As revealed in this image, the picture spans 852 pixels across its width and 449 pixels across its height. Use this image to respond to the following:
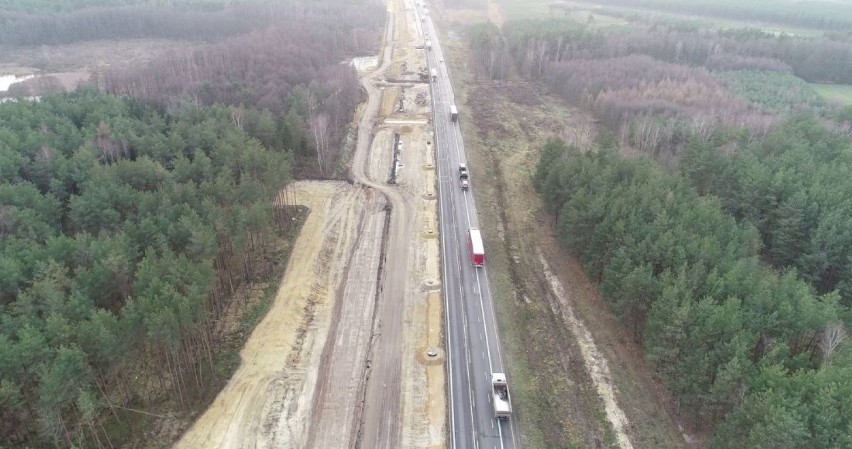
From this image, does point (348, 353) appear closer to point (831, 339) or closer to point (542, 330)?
point (542, 330)

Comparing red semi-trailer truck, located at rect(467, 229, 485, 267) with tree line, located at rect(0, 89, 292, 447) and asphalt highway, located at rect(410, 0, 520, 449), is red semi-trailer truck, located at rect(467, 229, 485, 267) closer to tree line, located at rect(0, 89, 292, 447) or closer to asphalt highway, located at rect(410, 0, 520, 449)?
asphalt highway, located at rect(410, 0, 520, 449)

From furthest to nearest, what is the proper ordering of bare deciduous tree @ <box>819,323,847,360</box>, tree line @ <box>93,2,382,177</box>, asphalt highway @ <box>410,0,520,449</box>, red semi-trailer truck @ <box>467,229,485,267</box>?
tree line @ <box>93,2,382,177</box>
red semi-trailer truck @ <box>467,229,485,267</box>
asphalt highway @ <box>410,0,520,449</box>
bare deciduous tree @ <box>819,323,847,360</box>

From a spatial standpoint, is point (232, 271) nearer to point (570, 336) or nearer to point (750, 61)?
point (570, 336)

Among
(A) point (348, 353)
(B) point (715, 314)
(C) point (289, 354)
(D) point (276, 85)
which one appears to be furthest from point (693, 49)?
(C) point (289, 354)

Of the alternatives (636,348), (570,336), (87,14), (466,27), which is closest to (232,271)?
(570,336)

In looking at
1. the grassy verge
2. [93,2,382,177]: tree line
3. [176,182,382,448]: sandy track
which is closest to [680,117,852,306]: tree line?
the grassy verge
